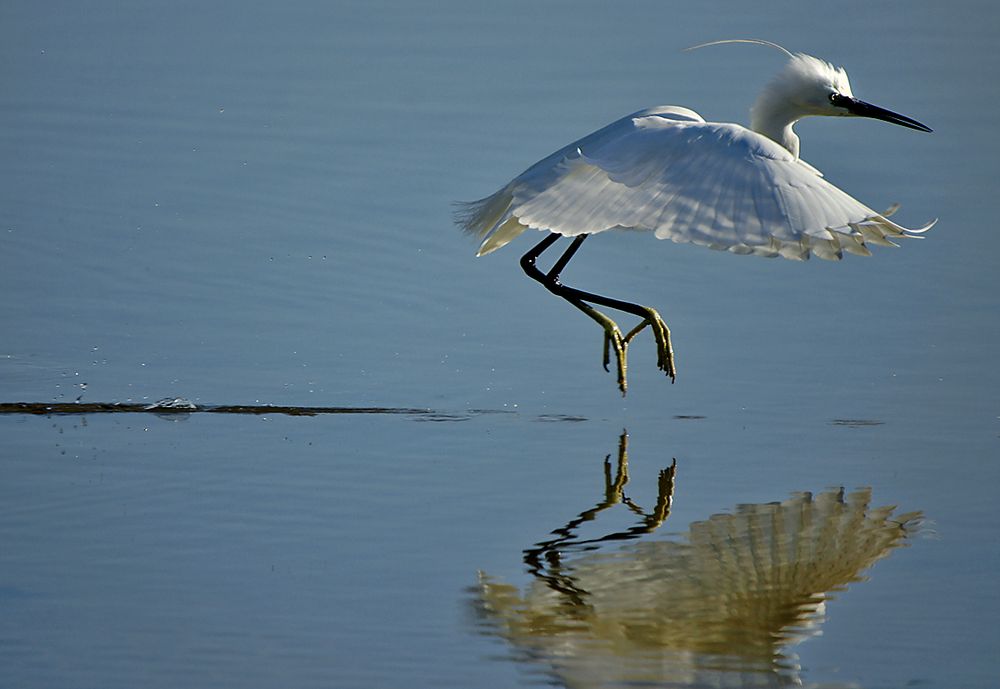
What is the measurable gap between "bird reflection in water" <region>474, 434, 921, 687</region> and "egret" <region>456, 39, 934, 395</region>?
0.87 metres

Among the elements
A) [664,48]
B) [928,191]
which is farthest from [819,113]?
[664,48]

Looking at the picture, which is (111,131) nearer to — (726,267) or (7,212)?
(7,212)

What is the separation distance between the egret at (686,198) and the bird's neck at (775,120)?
1.91ft

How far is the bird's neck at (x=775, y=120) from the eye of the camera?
6.91 m

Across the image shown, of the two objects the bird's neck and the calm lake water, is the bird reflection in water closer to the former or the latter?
the calm lake water

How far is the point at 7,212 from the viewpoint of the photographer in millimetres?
8492

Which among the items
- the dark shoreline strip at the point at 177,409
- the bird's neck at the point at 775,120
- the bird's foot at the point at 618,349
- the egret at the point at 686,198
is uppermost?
the bird's neck at the point at 775,120

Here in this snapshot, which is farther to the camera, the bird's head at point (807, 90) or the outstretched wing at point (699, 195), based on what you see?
the bird's head at point (807, 90)

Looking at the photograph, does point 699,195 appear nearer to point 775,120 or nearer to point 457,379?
point 457,379

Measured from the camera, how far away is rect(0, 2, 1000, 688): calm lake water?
4.07 m

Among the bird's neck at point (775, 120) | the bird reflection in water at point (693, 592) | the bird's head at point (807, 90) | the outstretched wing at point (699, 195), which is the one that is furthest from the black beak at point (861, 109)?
the bird reflection in water at point (693, 592)

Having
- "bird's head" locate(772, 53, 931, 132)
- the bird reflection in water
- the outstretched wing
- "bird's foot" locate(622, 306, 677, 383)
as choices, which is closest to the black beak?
"bird's head" locate(772, 53, 931, 132)

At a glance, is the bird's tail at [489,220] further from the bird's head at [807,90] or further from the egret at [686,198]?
the bird's head at [807,90]

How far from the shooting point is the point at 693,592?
4328mm
